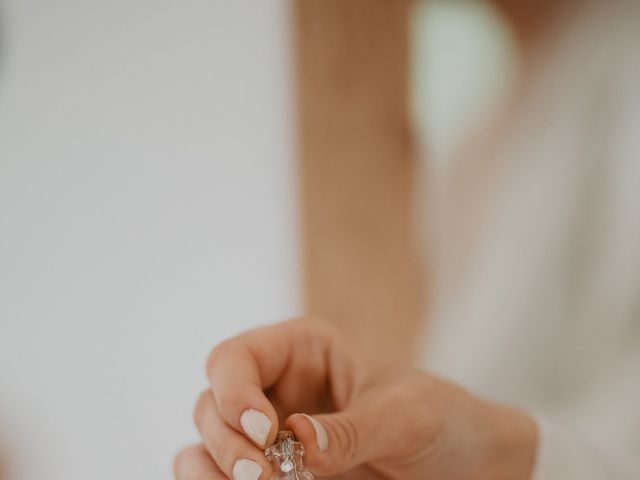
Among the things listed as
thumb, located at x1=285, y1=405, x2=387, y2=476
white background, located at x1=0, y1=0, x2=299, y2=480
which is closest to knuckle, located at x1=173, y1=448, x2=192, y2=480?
thumb, located at x1=285, y1=405, x2=387, y2=476

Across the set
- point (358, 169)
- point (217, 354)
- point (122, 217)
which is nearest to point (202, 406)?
point (217, 354)

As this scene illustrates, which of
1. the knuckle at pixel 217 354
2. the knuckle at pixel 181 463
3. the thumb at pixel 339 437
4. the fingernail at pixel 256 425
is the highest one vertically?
the knuckle at pixel 217 354

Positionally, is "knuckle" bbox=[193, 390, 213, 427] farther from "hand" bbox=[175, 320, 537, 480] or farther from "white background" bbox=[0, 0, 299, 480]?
"white background" bbox=[0, 0, 299, 480]

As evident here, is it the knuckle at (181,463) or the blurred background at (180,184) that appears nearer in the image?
the knuckle at (181,463)

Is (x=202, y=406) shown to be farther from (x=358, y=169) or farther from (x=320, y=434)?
(x=358, y=169)

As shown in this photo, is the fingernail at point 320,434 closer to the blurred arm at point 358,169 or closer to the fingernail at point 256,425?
the fingernail at point 256,425

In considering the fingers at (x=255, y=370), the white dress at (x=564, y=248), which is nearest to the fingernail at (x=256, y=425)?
the fingers at (x=255, y=370)
